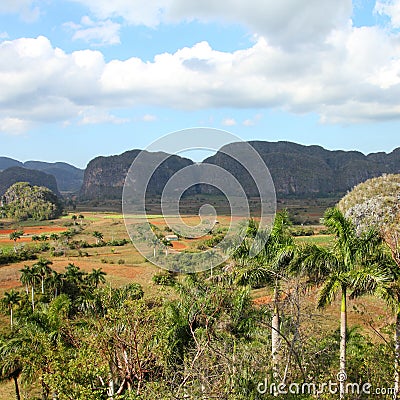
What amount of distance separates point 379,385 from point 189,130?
9632 millimetres

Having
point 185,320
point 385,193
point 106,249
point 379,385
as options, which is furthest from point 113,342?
Result: point 106,249

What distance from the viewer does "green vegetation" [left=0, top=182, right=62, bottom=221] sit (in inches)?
4624

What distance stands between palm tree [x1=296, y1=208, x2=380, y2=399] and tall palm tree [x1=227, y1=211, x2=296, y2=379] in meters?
1.08

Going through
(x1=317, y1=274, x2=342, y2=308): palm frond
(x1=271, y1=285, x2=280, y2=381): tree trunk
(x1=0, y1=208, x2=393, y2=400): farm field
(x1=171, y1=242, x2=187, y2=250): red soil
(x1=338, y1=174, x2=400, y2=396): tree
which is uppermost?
(x1=338, y1=174, x2=400, y2=396): tree

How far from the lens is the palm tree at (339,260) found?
1227cm

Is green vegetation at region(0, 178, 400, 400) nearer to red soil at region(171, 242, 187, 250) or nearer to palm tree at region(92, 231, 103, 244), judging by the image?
red soil at region(171, 242, 187, 250)

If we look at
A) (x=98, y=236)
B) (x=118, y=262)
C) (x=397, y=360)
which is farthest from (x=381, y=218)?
(x=98, y=236)

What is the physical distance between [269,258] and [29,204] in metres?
122

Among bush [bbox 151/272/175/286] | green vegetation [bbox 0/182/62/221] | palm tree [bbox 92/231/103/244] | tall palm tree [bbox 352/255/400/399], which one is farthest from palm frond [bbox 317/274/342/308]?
green vegetation [bbox 0/182/62/221]

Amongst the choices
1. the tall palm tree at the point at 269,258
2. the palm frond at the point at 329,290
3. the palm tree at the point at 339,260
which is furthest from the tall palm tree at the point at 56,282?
the palm frond at the point at 329,290

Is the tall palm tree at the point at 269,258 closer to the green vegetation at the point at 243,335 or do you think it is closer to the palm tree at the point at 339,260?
the green vegetation at the point at 243,335

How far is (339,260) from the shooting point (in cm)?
1262

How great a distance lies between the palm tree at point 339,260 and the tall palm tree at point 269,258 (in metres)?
1.08

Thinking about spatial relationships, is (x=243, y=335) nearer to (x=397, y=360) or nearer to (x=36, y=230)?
(x=397, y=360)
